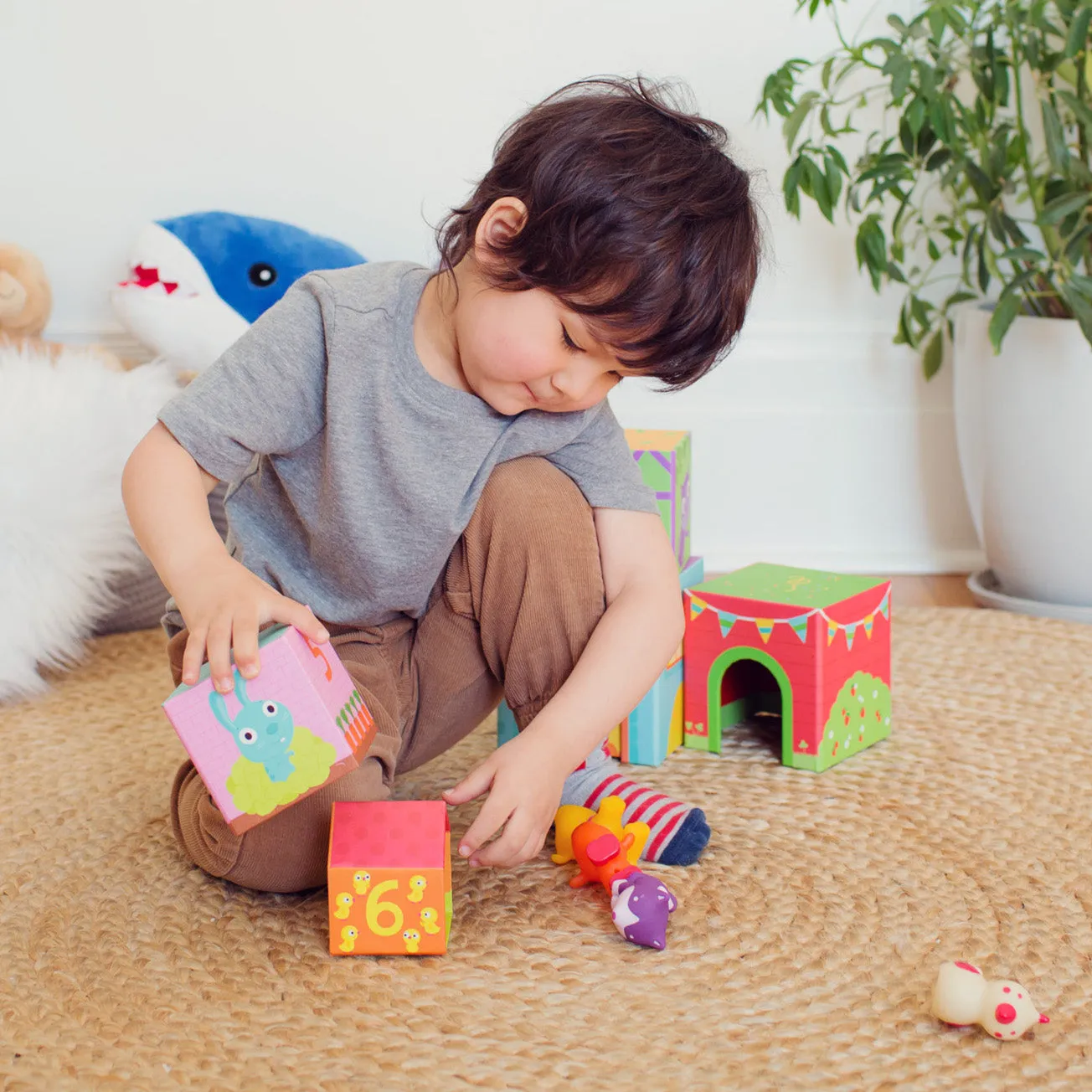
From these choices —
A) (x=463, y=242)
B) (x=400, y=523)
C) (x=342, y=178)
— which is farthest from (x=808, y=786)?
(x=342, y=178)

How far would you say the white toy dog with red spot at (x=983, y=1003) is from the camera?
Answer: 643 millimetres

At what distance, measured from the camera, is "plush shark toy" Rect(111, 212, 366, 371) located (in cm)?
151

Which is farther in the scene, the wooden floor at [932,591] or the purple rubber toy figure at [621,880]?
the wooden floor at [932,591]

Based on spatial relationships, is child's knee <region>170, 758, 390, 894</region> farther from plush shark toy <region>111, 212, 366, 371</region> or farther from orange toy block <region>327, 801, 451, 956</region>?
plush shark toy <region>111, 212, 366, 371</region>

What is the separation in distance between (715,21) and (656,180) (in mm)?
1013

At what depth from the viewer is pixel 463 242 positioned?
809 mm

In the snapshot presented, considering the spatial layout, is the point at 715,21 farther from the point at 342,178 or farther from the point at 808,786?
the point at 808,786

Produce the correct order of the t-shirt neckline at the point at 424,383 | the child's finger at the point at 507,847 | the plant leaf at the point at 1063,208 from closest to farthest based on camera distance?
the child's finger at the point at 507,847 → the t-shirt neckline at the point at 424,383 → the plant leaf at the point at 1063,208

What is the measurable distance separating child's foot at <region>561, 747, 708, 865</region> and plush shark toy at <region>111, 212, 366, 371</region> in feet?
2.66

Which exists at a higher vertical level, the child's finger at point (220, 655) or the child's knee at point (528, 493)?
the child's knee at point (528, 493)

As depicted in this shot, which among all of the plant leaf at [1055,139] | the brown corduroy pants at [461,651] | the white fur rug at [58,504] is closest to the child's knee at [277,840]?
the brown corduroy pants at [461,651]

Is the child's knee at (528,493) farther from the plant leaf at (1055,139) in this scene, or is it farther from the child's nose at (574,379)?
the plant leaf at (1055,139)

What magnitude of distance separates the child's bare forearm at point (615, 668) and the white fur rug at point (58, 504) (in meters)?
0.63

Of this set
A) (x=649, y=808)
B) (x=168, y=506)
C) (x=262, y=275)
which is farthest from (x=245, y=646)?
(x=262, y=275)
